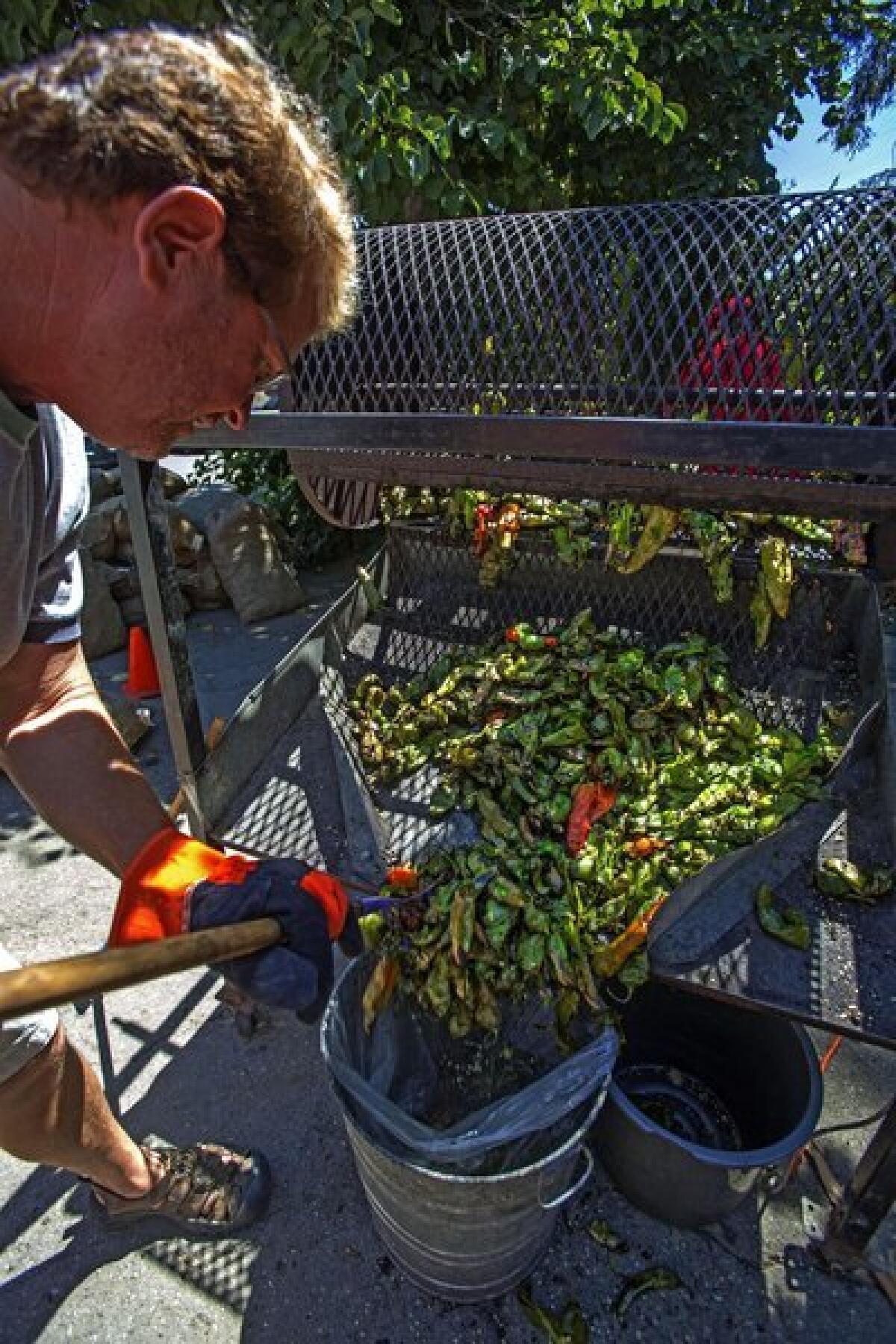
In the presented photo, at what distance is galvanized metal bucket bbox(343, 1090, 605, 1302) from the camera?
6.17 feet

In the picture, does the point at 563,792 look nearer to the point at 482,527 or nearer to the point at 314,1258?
the point at 482,527

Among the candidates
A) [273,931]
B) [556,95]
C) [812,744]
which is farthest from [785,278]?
[556,95]

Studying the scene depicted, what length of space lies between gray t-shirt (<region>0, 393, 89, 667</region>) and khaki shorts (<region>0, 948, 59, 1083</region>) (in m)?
0.77

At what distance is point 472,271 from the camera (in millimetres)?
1950

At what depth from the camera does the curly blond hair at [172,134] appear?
3.45 ft

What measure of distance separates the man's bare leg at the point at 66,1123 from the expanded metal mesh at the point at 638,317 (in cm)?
187

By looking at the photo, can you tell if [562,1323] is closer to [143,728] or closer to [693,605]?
[693,605]

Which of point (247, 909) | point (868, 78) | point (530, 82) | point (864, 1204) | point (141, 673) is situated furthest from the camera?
point (868, 78)

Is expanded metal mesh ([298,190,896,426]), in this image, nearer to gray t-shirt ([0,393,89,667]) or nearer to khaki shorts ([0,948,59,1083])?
gray t-shirt ([0,393,89,667])

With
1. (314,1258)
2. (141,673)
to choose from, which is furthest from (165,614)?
(141,673)

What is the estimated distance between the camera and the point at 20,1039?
5.70ft

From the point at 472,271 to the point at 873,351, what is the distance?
38.9 inches

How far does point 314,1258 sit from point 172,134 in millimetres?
2932

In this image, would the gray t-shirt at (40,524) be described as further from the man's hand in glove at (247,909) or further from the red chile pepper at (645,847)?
the red chile pepper at (645,847)
